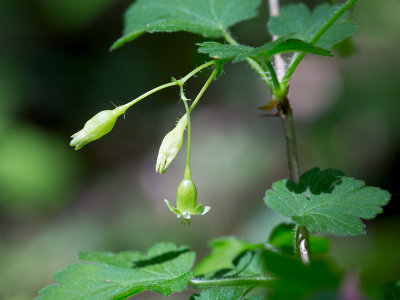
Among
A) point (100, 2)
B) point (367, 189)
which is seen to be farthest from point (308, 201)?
point (100, 2)

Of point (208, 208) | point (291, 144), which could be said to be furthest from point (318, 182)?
point (208, 208)

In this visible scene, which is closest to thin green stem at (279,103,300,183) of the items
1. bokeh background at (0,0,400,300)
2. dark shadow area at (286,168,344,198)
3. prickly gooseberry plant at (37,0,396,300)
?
prickly gooseberry plant at (37,0,396,300)

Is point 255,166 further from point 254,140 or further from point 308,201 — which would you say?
point 308,201

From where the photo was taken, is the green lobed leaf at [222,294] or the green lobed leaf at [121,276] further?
the green lobed leaf at [121,276]

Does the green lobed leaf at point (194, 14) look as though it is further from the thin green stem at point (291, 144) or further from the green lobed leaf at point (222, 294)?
the green lobed leaf at point (222, 294)

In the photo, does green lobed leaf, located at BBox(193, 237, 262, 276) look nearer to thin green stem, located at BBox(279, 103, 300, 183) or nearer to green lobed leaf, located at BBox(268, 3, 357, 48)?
thin green stem, located at BBox(279, 103, 300, 183)

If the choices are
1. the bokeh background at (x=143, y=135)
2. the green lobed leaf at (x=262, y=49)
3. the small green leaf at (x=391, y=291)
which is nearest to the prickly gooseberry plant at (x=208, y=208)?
→ the green lobed leaf at (x=262, y=49)

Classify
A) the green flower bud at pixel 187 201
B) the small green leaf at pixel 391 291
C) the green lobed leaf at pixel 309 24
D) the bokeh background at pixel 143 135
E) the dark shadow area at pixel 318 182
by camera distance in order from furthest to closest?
the bokeh background at pixel 143 135 < the green lobed leaf at pixel 309 24 < the green flower bud at pixel 187 201 < the dark shadow area at pixel 318 182 < the small green leaf at pixel 391 291
